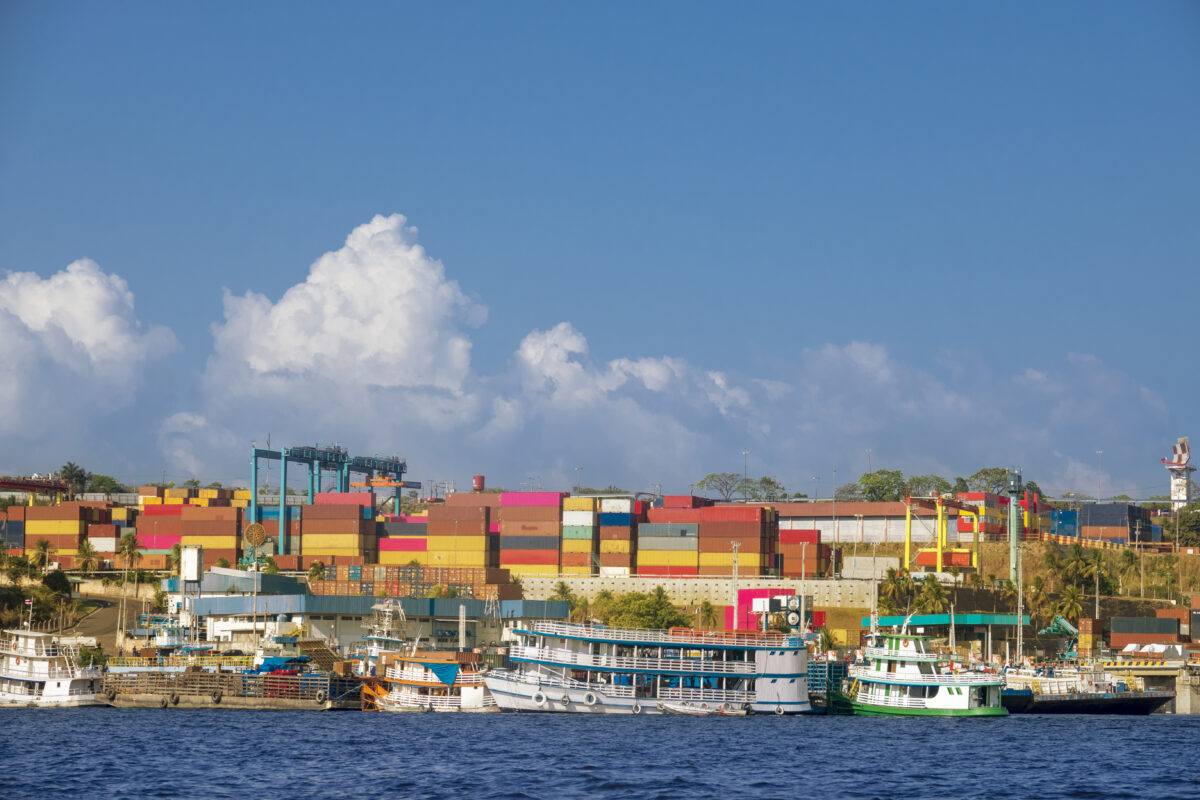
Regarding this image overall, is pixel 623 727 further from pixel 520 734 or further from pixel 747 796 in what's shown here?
pixel 747 796

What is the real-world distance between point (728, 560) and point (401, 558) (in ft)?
154

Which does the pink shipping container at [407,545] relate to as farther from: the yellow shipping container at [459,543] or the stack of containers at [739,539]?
the stack of containers at [739,539]

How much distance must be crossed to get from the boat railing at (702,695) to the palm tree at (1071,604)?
74817 mm

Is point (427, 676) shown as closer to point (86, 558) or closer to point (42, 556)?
point (42, 556)

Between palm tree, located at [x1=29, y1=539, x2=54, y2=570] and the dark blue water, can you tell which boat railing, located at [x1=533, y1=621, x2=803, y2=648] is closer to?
the dark blue water

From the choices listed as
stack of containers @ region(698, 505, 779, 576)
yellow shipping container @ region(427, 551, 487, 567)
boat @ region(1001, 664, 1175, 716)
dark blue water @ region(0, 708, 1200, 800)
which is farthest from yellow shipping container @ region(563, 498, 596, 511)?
dark blue water @ region(0, 708, 1200, 800)

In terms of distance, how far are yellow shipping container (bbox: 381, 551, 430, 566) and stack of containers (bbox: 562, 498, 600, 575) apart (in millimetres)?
19095

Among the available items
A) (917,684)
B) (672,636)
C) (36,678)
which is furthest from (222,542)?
(917,684)

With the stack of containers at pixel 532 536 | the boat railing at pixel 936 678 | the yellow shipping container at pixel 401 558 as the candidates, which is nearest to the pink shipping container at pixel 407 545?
the yellow shipping container at pixel 401 558

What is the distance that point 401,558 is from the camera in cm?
19662

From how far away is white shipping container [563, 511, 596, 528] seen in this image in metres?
191

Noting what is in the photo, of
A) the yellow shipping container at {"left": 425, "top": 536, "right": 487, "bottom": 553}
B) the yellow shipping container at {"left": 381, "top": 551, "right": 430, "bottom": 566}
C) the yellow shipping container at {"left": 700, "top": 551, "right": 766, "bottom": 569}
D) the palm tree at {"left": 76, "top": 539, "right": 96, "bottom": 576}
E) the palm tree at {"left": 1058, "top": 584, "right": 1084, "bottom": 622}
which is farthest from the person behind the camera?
the yellow shipping container at {"left": 381, "top": 551, "right": 430, "bottom": 566}

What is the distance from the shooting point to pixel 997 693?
315 feet

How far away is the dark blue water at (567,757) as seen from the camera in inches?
2320
